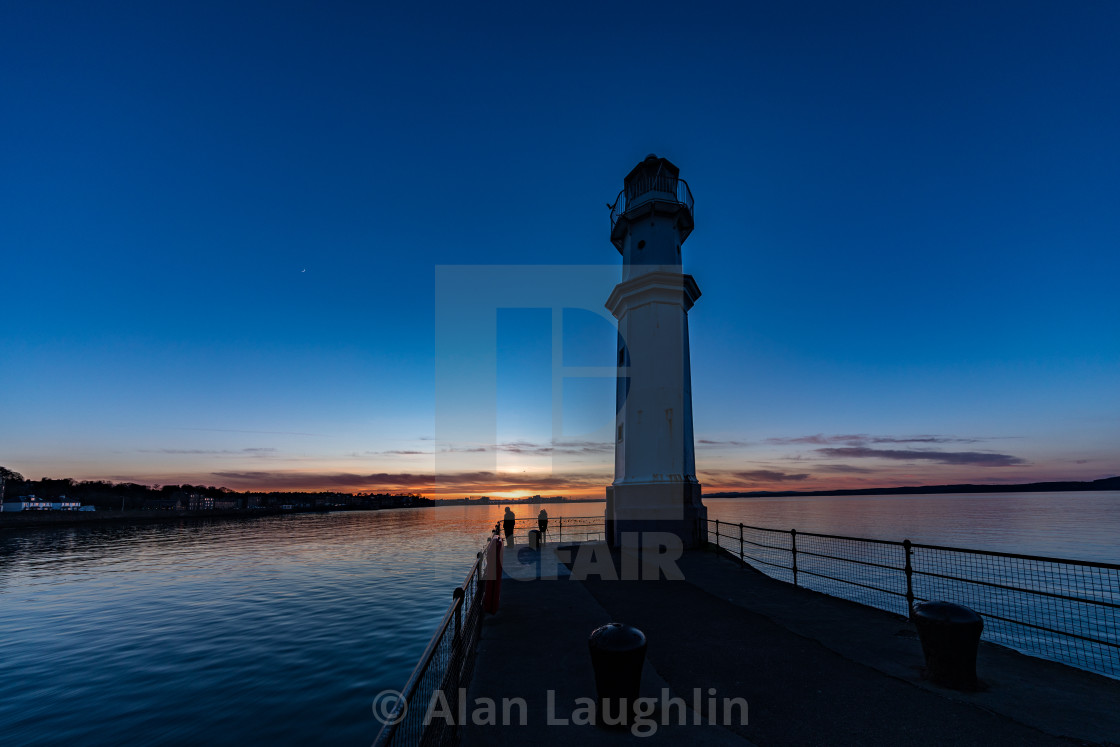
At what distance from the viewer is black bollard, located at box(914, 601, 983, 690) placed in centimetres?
585

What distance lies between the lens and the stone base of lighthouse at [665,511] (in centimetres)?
1839

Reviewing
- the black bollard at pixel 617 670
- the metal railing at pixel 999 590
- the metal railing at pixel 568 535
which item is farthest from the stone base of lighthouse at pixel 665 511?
the black bollard at pixel 617 670

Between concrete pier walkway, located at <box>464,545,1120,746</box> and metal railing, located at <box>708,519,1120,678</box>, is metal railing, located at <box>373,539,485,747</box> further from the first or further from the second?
metal railing, located at <box>708,519,1120,678</box>

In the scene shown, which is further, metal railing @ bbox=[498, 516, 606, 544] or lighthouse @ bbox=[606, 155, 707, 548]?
metal railing @ bbox=[498, 516, 606, 544]

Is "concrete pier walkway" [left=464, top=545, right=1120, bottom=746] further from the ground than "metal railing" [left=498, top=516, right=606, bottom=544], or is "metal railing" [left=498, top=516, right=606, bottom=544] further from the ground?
"concrete pier walkway" [left=464, top=545, right=1120, bottom=746]

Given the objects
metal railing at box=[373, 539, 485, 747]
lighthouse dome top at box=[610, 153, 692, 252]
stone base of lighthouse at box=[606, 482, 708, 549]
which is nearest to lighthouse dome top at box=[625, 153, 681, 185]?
lighthouse dome top at box=[610, 153, 692, 252]

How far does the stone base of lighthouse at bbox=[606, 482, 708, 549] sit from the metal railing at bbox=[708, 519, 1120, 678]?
96 centimetres

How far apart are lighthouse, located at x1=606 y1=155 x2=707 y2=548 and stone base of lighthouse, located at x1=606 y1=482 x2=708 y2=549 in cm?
4

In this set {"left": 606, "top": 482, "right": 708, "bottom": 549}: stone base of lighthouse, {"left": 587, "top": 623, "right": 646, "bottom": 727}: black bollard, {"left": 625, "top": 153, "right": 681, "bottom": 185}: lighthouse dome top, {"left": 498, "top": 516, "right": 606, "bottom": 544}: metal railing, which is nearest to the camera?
{"left": 587, "top": 623, "right": 646, "bottom": 727}: black bollard

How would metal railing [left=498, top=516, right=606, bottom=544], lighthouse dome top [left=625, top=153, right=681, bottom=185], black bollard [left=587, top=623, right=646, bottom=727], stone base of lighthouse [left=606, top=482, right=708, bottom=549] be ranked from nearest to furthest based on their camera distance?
black bollard [left=587, top=623, right=646, bottom=727] → stone base of lighthouse [left=606, top=482, right=708, bottom=549] → lighthouse dome top [left=625, top=153, right=681, bottom=185] → metal railing [left=498, top=516, right=606, bottom=544]

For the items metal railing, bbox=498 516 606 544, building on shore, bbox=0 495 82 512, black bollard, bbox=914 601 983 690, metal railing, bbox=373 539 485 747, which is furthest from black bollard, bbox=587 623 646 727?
building on shore, bbox=0 495 82 512

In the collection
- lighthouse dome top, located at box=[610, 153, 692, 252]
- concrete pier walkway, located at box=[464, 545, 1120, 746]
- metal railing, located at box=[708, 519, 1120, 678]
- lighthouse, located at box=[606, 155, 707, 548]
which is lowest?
metal railing, located at box=[708, 519, 1120, 678]

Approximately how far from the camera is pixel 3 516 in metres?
81.9

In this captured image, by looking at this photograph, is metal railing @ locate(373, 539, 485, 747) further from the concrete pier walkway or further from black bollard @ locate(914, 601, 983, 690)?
black bollard @ locate(914, 601, 983, 690)
